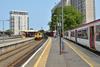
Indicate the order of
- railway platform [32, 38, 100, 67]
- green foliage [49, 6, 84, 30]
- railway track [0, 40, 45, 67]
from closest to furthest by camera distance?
1. railway platform [32, 38, 100, 67]
2. railway track [0, 40, 45, 67]
3. green foliage [49, 6, 84, 30]

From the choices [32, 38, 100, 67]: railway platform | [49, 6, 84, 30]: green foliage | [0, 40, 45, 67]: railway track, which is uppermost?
[49, 6, 84, 30]: green foliage

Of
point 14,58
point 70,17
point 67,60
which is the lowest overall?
point 14,58

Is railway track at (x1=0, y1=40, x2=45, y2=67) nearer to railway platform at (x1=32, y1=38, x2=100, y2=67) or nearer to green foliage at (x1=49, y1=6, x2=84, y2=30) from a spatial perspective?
railway platform at (x1=32, y1=38, x2=100, y2=67)

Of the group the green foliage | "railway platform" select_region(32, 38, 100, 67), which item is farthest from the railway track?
the green foliage

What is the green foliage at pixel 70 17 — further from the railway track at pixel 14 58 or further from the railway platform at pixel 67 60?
the railway platform at pixel 67 60

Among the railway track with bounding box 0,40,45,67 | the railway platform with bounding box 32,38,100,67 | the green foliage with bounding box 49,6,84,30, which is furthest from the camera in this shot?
the green foliage with bounding box 49,6,84,30

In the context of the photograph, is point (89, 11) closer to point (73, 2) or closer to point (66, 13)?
point (66, 13)

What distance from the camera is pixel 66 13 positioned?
150 meters

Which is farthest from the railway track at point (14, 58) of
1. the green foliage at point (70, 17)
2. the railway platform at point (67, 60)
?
the green foliage at point (70, 17)

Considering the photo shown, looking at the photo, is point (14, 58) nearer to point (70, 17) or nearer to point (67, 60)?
point (67, 60)

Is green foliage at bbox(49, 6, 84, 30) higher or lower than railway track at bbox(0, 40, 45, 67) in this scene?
higher

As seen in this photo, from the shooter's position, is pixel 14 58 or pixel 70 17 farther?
pixel 70 17

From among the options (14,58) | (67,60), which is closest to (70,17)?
(14,58)

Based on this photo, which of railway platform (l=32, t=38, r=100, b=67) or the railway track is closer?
railway platform (l=32, t=38, r=100, b=67)
